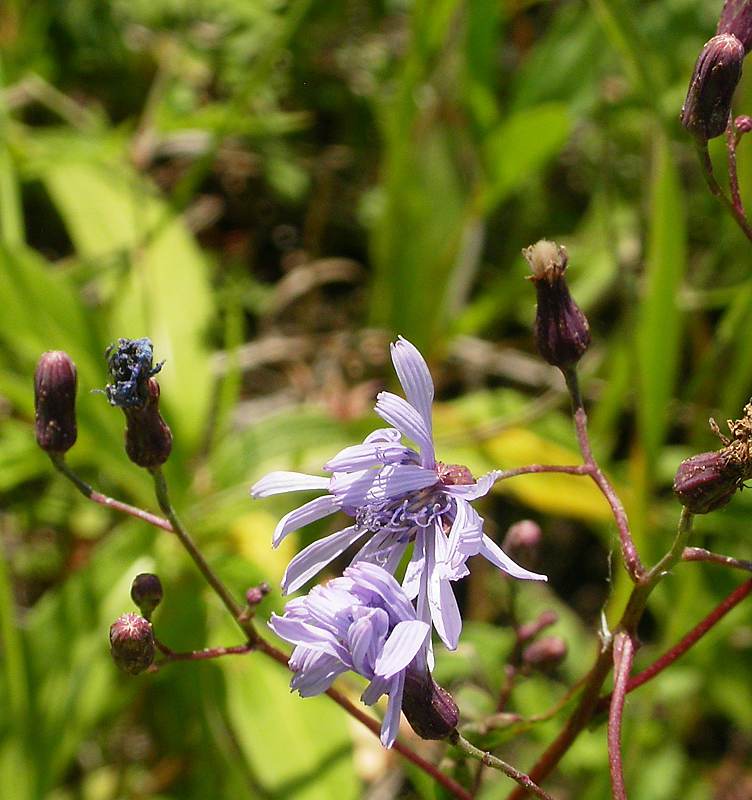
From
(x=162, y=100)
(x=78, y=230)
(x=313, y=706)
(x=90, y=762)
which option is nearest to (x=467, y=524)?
(x=313, y=706)

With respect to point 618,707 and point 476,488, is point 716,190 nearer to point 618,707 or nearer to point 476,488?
A: point 476,488

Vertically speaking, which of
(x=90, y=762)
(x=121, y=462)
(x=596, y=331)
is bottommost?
(x=90, y=762)

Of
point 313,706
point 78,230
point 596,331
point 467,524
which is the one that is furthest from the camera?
point 596,331

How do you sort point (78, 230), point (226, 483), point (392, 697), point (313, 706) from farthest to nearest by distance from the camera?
point (78, 230), point (226, 483), point (313, 706), point (392, 697)

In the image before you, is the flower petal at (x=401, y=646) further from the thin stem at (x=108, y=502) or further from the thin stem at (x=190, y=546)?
the thin stem at (x=108, y=502)

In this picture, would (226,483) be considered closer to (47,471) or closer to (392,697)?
(47,471)

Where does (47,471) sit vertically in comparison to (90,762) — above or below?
above

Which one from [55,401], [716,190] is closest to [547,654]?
[716,190]

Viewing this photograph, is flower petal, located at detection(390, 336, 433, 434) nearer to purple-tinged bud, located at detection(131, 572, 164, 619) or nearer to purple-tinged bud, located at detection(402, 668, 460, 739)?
purple-tinged bud, located at detection(402, 668, 460, 739)
